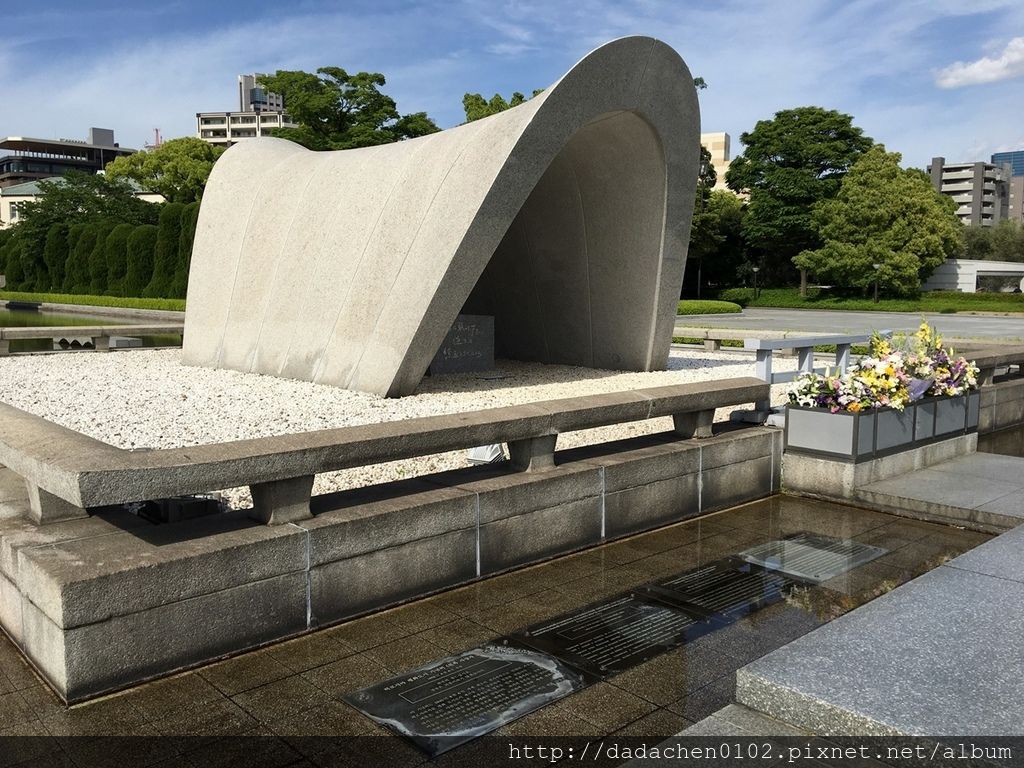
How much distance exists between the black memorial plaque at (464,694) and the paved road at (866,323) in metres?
25.2

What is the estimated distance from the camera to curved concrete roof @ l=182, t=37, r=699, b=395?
11.9 meters

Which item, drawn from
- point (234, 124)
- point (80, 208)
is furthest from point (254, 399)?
point (234, 124)

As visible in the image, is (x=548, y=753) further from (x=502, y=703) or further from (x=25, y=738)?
(x=25, y=738)

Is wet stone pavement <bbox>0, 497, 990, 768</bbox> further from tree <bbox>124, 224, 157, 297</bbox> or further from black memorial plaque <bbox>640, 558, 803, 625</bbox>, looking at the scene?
tree <bbox>124, 224, 157, 297</bbox>

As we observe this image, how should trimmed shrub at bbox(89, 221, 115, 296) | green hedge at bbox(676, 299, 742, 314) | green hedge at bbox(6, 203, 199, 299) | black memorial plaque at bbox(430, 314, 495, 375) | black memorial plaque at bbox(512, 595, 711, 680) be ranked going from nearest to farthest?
black memorial plaque at bbox(512, 595, 711, 680) → black memorial plaque at bbox(430, 314, 495, 375) → green hedge at bbox(676, 299, 742, 314) → green hedge at bbox(6, 203, 199, 299) → trimmed shrub at bbox(89, 221, 115, 296)

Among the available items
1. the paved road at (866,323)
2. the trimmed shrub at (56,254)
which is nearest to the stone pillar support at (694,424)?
the paved road at (866,323)

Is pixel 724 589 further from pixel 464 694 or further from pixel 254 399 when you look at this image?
pixel 254 399

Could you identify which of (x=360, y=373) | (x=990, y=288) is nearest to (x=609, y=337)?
(x=360, y=373)

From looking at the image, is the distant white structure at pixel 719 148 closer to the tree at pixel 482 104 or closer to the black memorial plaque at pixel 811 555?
the tree at pixel 482 104

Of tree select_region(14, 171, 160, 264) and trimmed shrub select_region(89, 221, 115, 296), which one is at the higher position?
tree select_region(14, 171, 160, 264)

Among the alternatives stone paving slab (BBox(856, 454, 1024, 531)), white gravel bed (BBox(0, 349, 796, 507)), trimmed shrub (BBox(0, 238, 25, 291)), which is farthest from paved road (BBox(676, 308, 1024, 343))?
trimmed shrub (BBox(0, 238, 25, 291))

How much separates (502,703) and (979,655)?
6.85 feet

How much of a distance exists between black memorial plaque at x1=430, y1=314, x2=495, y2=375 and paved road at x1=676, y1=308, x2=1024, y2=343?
13641 mm

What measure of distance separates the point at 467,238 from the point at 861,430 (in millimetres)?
5800
